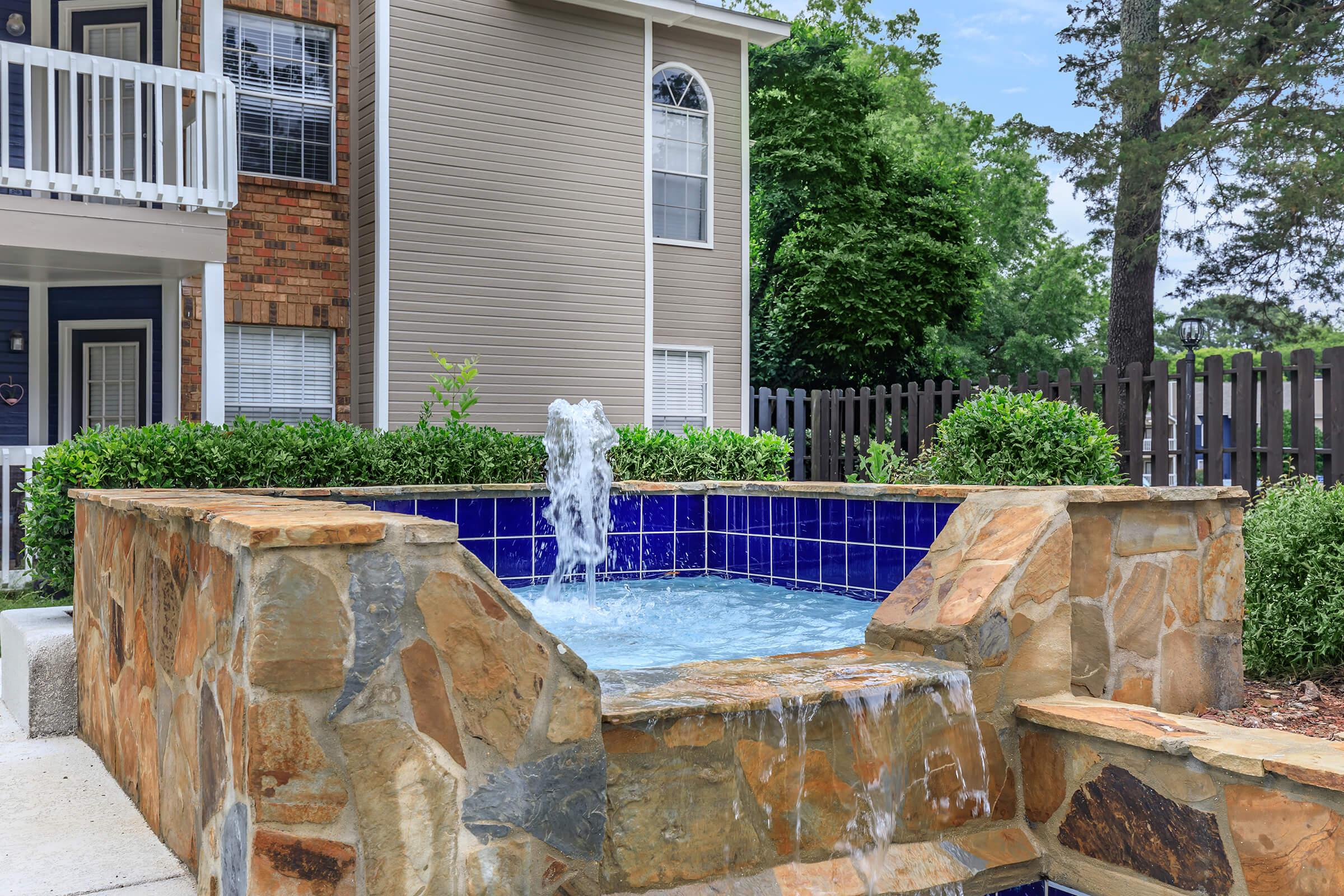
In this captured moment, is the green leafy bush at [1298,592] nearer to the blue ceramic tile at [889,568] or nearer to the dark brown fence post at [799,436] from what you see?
the blue ceramic tile at [889,568]

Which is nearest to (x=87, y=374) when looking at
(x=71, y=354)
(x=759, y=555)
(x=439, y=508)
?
(x=71, y=354)

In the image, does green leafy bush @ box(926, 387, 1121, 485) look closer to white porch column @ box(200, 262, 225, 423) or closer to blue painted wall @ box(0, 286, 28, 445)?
white porch column @ box(200, 262, 225, 423)

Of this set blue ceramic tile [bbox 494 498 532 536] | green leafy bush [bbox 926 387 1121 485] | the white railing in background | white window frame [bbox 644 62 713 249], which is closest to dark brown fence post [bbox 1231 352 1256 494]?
green leafy bush [bbox 926 387 1121 485]

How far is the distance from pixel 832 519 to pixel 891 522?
1.86 ft

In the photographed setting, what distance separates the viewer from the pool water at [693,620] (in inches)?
204

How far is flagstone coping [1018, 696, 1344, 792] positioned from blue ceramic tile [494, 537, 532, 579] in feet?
14.8

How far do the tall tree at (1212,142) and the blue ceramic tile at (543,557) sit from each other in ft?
39.6

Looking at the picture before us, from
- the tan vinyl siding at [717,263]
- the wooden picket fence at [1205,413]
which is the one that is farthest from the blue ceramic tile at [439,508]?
the tan vinyl siding at [717,263]

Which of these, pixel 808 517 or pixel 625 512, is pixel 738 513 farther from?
pixel 808 517

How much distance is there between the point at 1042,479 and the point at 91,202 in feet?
25.8

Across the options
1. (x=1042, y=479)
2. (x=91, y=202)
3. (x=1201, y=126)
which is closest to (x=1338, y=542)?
(x=1042, y=479)

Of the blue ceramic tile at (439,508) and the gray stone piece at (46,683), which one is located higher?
the blue ceramic tile at (439,508)

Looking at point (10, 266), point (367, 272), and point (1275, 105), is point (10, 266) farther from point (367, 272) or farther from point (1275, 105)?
point (1275, 105)

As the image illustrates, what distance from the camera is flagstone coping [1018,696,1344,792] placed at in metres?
2.77
